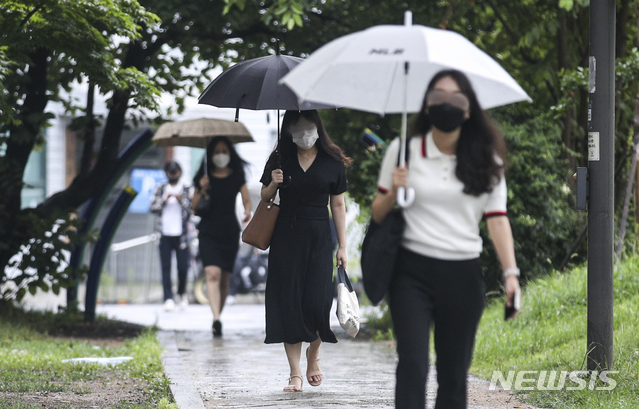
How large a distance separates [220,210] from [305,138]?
3.73 m

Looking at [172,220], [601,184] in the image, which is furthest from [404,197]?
[172,220]

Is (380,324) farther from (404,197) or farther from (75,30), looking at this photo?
(404,197)

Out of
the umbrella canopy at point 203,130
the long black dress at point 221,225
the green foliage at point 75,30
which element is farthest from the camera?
the umbrella canopy at point 203,130

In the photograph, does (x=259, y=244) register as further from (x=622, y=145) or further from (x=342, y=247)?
(x=622, y=145)

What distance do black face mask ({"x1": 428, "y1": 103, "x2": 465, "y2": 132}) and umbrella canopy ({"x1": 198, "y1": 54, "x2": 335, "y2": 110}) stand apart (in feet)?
7.82

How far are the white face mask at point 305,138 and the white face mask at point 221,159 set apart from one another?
363cm

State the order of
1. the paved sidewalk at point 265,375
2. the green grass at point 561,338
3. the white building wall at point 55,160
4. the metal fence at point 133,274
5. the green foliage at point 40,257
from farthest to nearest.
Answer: the white building wall at point 55,160, the metal fence at point 133,274, the green foliage at point 40,257, the paved sidewalk at point 265,375, the green grass at point 561,338

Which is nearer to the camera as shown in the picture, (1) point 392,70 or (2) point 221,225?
(1) point 392,70

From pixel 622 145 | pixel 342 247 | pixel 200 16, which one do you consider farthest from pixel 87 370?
pixel 622 145

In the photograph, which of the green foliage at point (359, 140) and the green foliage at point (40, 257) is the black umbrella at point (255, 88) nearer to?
the green foliage at point (359, 140)

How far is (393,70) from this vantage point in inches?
169

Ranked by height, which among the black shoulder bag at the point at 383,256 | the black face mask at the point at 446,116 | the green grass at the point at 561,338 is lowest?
the green grass at the point at 561,338

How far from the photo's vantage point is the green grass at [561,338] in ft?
17.7

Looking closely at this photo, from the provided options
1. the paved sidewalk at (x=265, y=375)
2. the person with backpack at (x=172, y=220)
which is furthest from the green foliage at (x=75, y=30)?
the person with backpack at (x=172, y=220)
